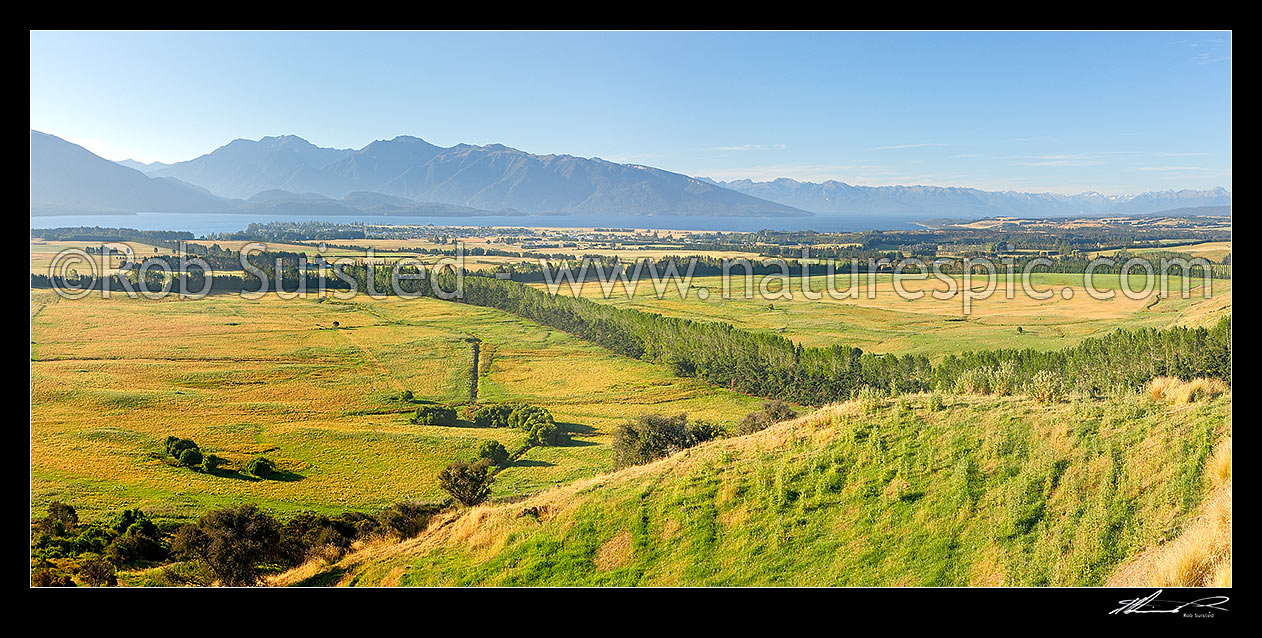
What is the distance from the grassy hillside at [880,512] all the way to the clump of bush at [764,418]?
4.71m

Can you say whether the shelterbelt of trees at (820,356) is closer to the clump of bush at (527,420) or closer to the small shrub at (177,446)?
the clump of bush at (527,420)

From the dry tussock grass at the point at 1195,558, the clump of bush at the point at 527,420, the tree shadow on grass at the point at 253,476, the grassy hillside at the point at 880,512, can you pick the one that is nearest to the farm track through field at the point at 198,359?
the clump of bush at the point at 527,420

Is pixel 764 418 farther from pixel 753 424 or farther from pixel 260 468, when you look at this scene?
pixel 260 468

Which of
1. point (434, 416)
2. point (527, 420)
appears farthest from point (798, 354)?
point (434, 416)

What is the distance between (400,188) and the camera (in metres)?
80.2

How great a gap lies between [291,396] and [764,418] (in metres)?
14.5

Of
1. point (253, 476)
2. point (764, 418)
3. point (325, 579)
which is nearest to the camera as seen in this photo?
point (325, 579)

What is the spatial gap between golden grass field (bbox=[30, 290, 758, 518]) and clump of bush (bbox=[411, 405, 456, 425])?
0.44m

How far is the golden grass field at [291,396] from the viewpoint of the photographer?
1298 cm
